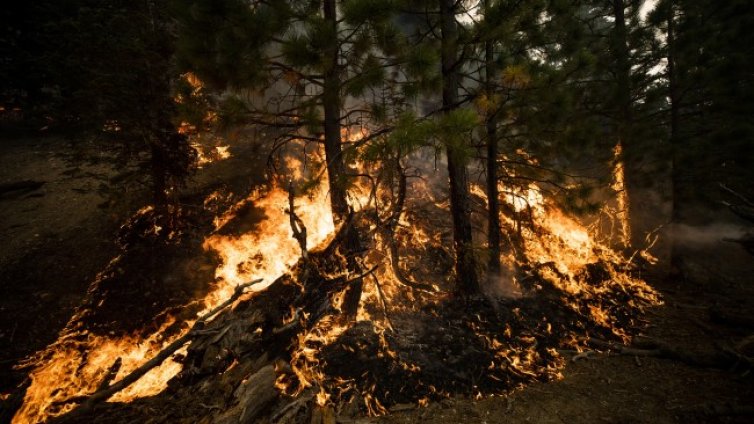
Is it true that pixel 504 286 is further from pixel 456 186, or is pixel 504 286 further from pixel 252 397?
pixel 252 397

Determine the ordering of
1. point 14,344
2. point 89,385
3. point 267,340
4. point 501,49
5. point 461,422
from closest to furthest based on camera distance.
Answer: point 461,422 → point 267,340 → point 89,385 → point 14,344 → point 501,49

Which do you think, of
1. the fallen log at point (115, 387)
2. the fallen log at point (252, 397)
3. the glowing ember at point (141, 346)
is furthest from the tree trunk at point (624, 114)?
the fallen log at point (115, 387)

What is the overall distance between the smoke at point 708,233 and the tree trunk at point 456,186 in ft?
38.7

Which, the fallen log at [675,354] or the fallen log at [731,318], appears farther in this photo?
the fallen log at [731,318]

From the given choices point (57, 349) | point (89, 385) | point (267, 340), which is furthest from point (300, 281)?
point (57, 349)

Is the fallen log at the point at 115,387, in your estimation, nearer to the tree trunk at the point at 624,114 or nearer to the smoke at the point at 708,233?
the tree trunk at the point at 624,114

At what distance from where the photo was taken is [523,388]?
5043 mm

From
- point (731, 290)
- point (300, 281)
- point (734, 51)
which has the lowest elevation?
point (731, 290)

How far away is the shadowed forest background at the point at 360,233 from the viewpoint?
15.4 ft

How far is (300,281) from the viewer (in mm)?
5902

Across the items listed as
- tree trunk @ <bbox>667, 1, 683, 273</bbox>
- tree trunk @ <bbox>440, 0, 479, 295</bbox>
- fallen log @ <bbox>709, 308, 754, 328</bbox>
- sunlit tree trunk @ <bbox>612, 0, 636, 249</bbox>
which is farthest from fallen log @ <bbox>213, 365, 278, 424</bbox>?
tree trunk @ <bbox>667, 1, 683, 273</bbox>

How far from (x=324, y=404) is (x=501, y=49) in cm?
883

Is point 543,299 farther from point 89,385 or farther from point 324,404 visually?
point 89,385

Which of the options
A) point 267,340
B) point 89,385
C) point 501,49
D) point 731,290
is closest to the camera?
point 267,340
